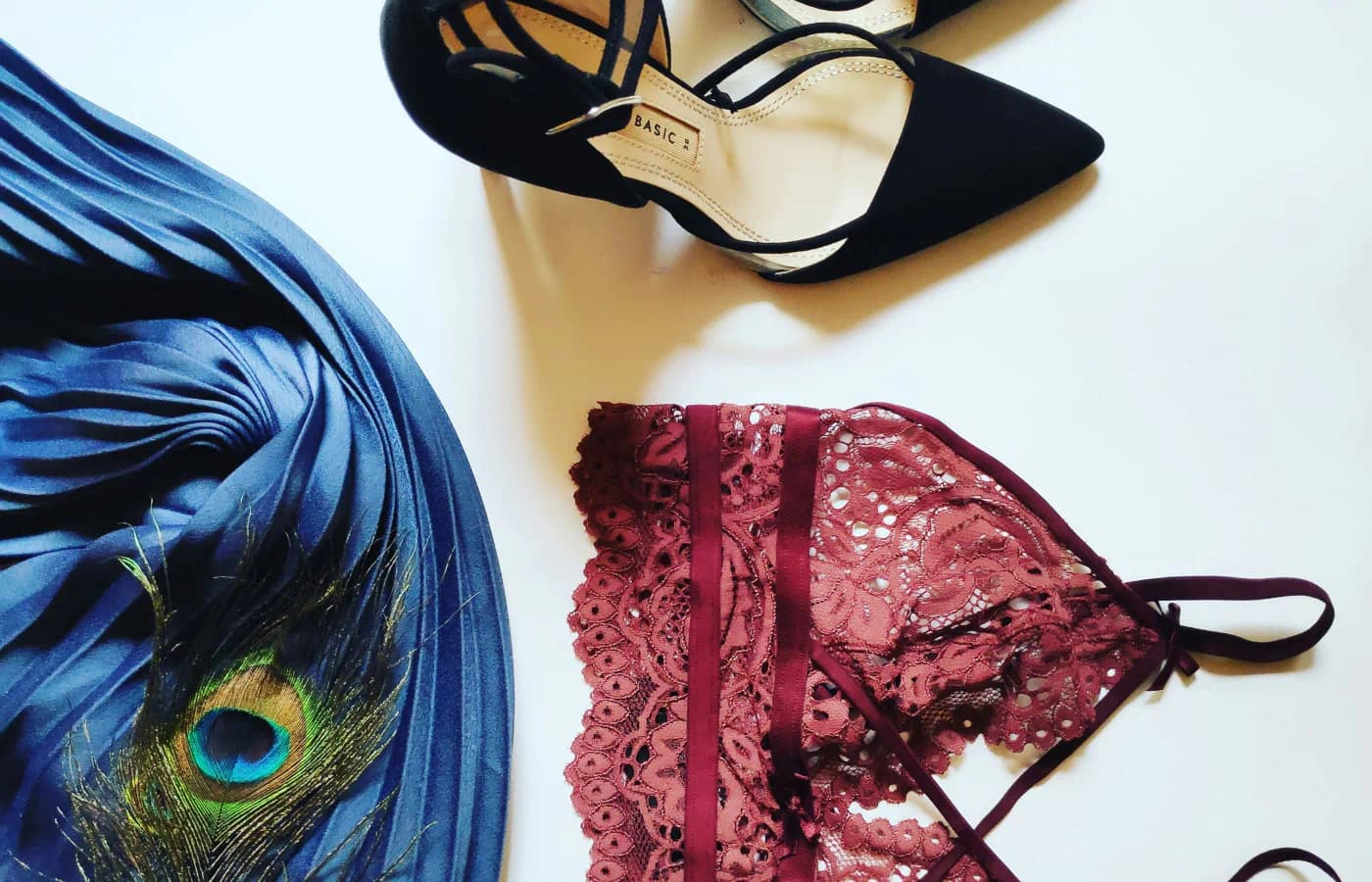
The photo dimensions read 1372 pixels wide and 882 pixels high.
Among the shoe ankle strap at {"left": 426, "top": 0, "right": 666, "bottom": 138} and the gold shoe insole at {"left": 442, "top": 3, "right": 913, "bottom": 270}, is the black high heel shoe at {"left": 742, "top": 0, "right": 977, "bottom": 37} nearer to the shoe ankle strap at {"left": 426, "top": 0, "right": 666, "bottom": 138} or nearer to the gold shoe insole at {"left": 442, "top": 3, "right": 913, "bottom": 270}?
the gold shoe insole at {"left": 442, "top": 3, "right": 913, "bottom": 270}

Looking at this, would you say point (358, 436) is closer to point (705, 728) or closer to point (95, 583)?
point (95, 583)

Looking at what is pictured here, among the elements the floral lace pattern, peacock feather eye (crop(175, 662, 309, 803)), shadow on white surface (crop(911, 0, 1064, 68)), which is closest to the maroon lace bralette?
the floral lace pattern

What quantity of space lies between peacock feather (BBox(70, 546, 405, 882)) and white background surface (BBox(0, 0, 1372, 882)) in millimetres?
138

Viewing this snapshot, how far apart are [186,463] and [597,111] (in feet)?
1.58

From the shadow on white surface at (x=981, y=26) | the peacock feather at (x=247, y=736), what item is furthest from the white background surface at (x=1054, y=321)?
the peacock feather at (x=247, y=736)

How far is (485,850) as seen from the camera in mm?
732

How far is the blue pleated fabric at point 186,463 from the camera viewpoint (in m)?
0.72

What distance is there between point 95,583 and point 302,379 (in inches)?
9.7

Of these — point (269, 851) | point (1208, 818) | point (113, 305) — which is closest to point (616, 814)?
point (269, 851)

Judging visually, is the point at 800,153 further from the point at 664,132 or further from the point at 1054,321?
the point at 1054,321

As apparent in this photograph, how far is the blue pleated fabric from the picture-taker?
2.37 feet

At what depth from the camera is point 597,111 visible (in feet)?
2.25

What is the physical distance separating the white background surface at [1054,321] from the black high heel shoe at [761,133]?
1.4 inches

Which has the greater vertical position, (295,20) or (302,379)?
(295,20)
